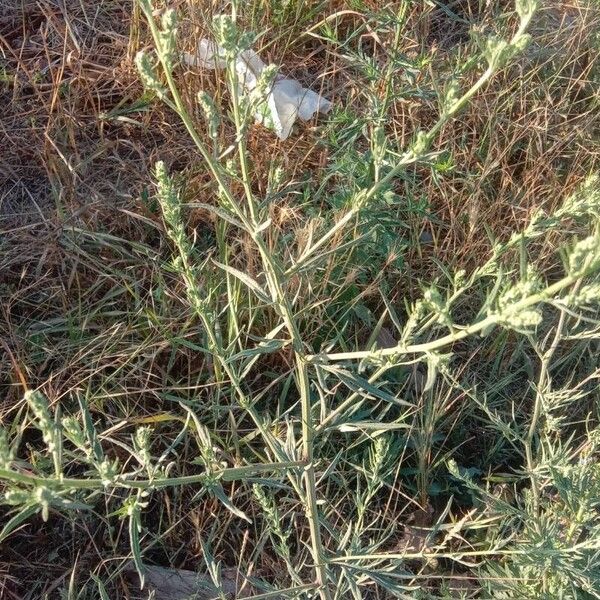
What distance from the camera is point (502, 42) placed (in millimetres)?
1162

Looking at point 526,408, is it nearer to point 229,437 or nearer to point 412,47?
point 229,437

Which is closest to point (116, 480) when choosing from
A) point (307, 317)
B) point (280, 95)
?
point (307, 317)

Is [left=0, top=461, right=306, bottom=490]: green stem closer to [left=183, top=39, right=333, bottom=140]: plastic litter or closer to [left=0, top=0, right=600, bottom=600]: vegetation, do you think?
[left=0, top=0, right=600, bottom=600]: vegetation

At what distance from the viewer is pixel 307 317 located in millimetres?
2336

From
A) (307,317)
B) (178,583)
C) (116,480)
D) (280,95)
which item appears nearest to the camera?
(116,480)

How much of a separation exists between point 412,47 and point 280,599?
1953 millimetres

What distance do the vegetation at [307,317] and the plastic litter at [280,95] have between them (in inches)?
2.2

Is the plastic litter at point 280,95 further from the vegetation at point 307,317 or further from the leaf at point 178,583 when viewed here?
the leaf at point 178,583

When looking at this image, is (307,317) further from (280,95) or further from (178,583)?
(280,95)

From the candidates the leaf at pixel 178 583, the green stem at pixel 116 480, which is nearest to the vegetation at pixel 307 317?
the leaf at pixel 178 583

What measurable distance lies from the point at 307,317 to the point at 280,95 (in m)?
0.96

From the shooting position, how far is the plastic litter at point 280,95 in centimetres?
277

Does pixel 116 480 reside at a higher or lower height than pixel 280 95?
higher

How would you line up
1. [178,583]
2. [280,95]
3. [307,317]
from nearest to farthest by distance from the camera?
1. [178,583]
2. [307,317]
3. [280,95]
